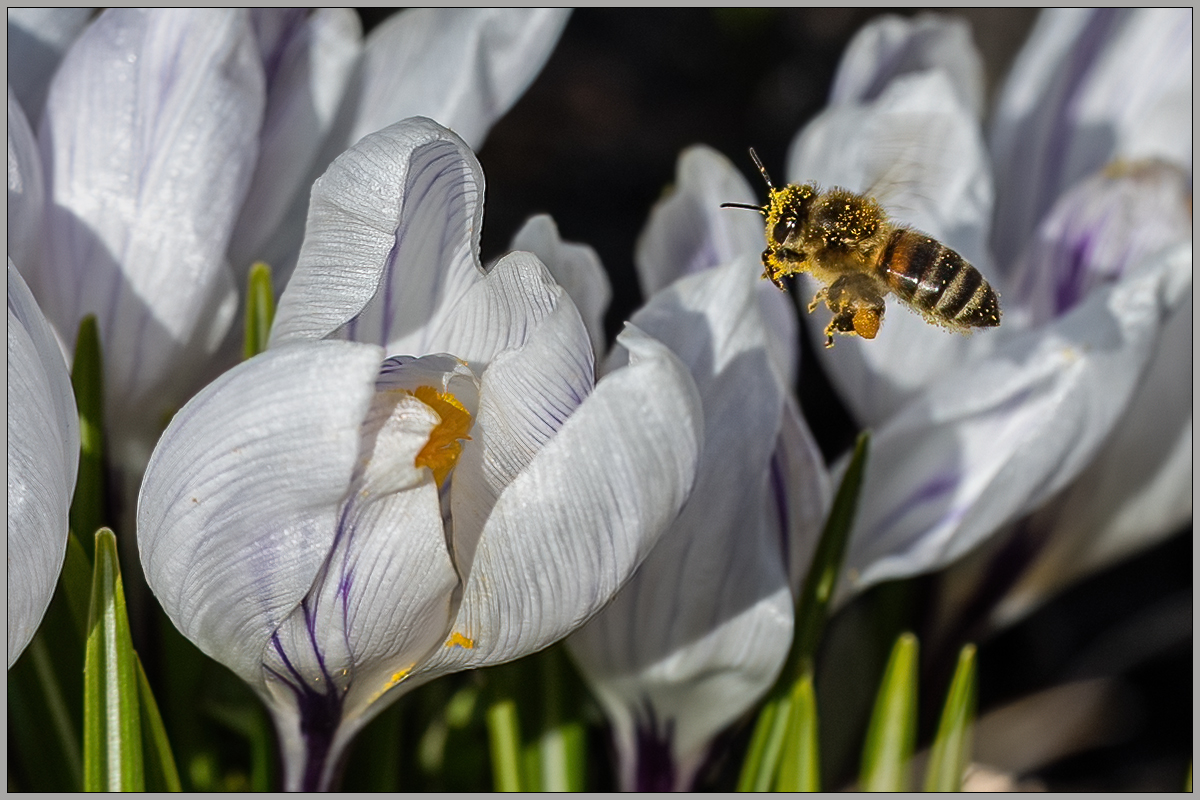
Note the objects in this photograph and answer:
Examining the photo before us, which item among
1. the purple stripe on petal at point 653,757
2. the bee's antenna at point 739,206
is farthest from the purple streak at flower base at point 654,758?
the bee's antenna at point 739,206

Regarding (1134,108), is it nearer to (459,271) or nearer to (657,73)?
(459,271)

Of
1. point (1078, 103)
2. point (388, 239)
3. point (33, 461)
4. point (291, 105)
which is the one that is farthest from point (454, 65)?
point (1078, 103)

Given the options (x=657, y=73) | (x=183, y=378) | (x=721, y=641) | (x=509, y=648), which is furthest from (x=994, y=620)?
(x=657, y=73)

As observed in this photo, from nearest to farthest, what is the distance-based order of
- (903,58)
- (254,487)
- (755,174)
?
(254,487) < (903,58) < (755,174)

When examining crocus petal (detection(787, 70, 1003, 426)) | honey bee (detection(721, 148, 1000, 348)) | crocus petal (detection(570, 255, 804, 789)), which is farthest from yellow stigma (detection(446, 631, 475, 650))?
crocus petal (detection(787, 70, 1003, 426))

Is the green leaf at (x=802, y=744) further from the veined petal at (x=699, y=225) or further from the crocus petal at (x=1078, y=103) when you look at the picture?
the crocus petal at (x=1078, y=103)

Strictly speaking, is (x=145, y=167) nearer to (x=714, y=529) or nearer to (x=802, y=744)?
(x=714, y=529)

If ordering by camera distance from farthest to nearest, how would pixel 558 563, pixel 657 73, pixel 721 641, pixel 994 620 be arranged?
pixel 657 73
pixel 994 620
pixel 721 641
pixel 558 563
